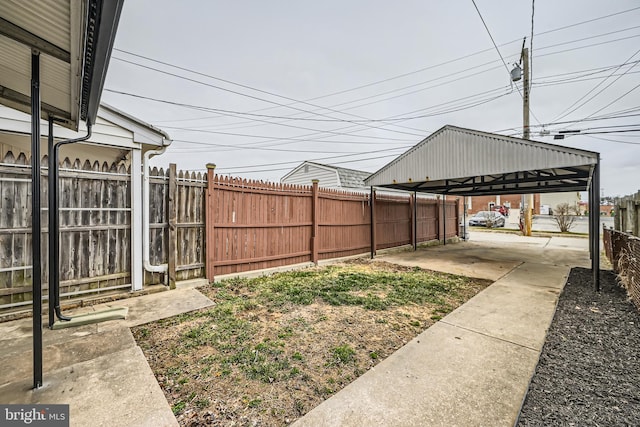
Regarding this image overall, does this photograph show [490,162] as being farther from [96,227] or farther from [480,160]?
[96,227]

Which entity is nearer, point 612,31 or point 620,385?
point 620,385

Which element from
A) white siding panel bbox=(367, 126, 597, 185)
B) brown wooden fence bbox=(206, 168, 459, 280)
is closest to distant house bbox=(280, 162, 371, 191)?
brown wooden fence bbox=(206, 168, 459, 280)

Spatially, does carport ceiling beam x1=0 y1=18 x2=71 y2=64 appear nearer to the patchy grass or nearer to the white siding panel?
the patchy grass

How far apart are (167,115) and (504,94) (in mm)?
19553

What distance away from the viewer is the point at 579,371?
7.50 ft

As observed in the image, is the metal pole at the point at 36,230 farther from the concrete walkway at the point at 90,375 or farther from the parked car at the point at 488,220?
the parked car at the point at 488,220

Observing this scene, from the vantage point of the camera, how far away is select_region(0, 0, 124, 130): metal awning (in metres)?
1.36

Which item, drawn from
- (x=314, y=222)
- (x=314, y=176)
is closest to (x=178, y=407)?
(x=314, y=222)

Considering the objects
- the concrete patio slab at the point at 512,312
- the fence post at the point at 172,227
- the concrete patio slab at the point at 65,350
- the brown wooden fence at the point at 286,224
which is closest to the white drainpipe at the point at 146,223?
the fence post at the point at 172,227

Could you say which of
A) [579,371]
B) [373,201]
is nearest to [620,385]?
[579,371]

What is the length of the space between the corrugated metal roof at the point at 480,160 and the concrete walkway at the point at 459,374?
3116 mm

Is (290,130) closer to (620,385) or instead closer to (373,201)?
(373,201)

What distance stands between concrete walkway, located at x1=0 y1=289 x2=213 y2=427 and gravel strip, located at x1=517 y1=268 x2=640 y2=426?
99.8 inches

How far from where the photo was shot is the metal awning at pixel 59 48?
1.36 m
